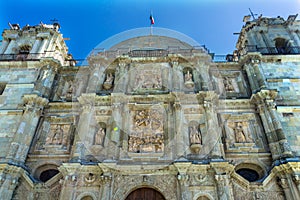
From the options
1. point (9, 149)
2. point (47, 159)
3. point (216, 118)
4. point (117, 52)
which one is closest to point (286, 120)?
point (216, 118)

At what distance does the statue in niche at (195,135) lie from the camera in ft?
42.4

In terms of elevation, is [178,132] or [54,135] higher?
[54,135]

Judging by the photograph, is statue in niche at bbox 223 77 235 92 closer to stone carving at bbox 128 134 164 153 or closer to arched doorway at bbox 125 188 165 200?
stone carving at bbox 128 134 164 153

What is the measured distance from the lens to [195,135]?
1317 cm

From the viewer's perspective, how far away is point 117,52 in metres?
18.1

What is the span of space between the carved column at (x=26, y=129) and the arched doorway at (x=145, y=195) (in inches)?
232

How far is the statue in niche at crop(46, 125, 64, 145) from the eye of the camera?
14.0 metres

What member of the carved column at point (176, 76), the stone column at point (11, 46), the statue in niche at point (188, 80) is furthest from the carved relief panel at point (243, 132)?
the stone column at point (11, 46)

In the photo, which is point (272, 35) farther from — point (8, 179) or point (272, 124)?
point (8, 179)

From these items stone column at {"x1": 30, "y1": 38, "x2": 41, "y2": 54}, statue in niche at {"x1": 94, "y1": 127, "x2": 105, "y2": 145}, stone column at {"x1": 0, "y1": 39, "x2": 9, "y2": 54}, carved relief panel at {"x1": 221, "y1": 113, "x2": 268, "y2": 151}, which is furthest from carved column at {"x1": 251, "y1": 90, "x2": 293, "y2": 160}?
stone column at {"x1": 0, "y1": 39, "x2": 9, "y2": 54}

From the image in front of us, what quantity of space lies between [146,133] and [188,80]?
15.7 ft

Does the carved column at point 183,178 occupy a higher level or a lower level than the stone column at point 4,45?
lower

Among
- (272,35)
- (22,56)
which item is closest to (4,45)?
(22,56)

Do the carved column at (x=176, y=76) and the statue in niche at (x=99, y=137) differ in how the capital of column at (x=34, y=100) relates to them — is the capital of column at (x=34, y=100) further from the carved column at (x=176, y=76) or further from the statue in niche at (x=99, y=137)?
the carved column at (x=176, y=76)
